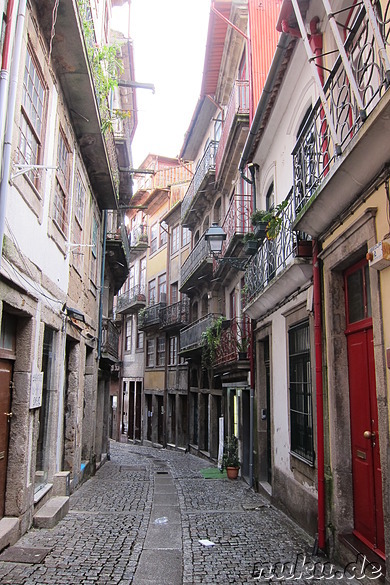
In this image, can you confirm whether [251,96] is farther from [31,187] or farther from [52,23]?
[31,187]

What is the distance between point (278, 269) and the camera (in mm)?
8961

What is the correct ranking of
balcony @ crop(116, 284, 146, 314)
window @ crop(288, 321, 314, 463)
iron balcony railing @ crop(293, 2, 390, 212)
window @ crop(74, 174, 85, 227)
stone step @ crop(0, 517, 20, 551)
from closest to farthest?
iron balcony railing @ crop(293, 2, 390, 212) → stone step @ crop(0, 517, 20, 551) → window @ crop(288, 321, 314, 463) → window @ crop(74, 174, 85, 227) → balcony @ crop(116, 284, 146, 314)

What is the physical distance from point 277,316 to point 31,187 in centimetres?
489

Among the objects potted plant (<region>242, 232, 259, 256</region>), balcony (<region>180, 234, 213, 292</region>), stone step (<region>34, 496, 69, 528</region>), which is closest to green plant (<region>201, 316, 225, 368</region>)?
balcony (<region>180, 234, 213, 292</region>)

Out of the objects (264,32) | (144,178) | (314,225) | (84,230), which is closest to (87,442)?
(84,230)

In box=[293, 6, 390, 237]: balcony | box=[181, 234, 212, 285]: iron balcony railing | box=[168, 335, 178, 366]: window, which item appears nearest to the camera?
box=[293, 6, 390, 237]: balcony

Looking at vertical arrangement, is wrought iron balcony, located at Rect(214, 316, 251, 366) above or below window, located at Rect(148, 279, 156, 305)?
below

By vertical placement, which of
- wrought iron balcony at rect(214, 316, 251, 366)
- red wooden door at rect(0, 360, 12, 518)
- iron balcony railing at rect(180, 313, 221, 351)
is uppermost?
iron balcony railing at rect(180, 313, 221, 351)

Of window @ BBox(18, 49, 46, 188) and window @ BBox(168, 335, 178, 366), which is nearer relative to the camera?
window @ BBox(18, 49, 46, 188)

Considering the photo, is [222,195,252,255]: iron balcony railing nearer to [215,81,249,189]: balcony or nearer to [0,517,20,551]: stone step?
[215,81,249,189]: balcony

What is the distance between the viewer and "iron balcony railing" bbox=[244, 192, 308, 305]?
7.65 metres

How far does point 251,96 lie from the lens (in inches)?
468

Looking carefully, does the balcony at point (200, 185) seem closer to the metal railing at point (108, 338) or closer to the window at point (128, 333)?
the metal railing at point (108, 338)
